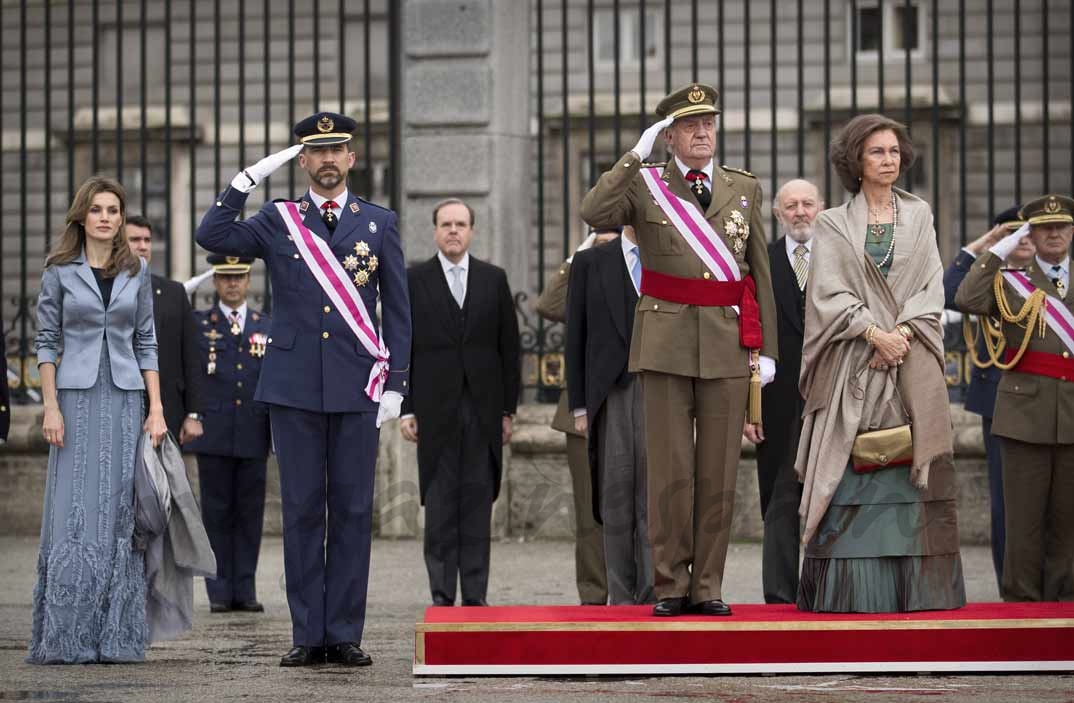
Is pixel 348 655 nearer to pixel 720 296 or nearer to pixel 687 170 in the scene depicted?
pixel 720 296

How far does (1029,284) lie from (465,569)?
2.81 m

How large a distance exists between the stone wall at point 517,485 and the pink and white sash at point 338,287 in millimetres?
5087

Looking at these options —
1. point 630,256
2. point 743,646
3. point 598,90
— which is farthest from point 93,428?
point 598,90

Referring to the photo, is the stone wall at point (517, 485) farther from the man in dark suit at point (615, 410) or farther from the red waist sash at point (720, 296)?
the red waist sash at point (720, 296)

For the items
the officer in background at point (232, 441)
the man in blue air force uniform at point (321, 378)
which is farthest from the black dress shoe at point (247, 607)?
the man in blue air force uniform at point (321, 378)

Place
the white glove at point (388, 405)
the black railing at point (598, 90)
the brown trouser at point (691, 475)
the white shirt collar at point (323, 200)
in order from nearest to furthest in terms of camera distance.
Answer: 1. the brown trouser at point (691, 475)
2. the white glove at point (388, 405)
3. the white shirt collar at point (323, 200)
4. the black railing at point (598, 90)

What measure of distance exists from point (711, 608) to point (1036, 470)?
8.19ft

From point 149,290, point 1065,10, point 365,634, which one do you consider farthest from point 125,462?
point 1065,10

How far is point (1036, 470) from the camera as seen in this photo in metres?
8.64

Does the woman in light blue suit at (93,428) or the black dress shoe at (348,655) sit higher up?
the woman in light blue suit at (93,428)

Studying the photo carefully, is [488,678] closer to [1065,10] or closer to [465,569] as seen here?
[465,569]

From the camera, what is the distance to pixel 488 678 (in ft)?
21.0

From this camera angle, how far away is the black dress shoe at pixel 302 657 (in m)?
6.82

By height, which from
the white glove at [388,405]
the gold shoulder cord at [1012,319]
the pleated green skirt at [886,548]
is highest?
the gold shoulder cord at [1012,319]
